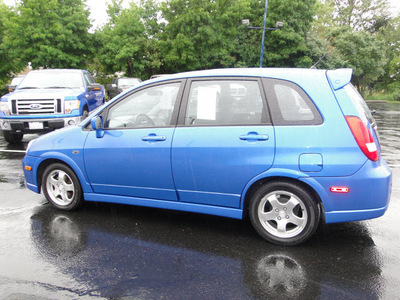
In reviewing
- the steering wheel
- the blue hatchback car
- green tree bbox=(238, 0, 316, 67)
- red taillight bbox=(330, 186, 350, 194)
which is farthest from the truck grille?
green tree bbox=(238, 0, 316, 67)

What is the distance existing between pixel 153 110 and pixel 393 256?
2777mm

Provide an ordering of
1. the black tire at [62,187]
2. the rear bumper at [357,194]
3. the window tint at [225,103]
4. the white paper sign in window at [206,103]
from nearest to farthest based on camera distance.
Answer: the rear bumper at [357,194]
the window tint at [225,103]
the white paper sign in window at [206,103]
the black tire at [62,187]

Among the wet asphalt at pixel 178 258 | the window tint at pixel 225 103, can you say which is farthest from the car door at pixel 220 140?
the wet asphalt at pixel 178 258

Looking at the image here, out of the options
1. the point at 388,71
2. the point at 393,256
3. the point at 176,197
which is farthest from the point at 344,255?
the point at 388,71

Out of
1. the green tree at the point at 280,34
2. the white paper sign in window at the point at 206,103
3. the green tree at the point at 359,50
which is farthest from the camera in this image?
the green tree at the point at 359,50

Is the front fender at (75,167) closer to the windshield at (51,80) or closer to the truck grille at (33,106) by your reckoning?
the truck grille at (33,106)

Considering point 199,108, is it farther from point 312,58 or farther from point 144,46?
point 312,58

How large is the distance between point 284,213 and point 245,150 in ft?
2.32

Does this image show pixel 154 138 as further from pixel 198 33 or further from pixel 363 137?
pixel 198 33

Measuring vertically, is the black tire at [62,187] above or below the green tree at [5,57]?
below

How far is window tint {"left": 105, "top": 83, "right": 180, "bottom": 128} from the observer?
387cm

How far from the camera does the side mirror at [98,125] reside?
3955 millimetres

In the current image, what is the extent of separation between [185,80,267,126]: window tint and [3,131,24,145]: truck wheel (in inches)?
292

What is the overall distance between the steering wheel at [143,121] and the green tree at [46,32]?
1080 inches
